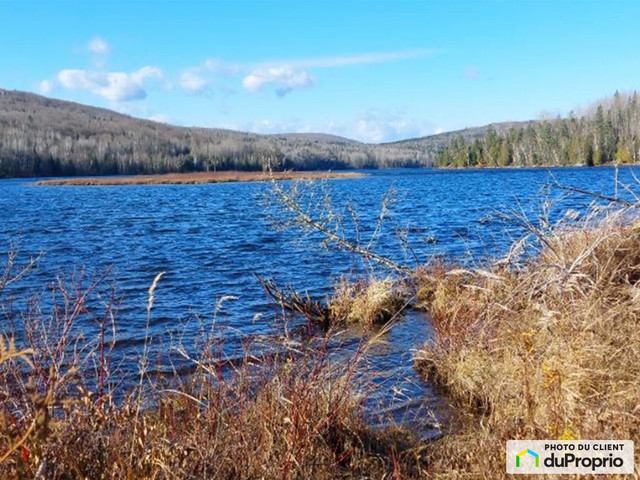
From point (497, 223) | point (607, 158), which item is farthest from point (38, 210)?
point (607, 158)

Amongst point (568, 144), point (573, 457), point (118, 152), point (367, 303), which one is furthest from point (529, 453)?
point (118, 152)

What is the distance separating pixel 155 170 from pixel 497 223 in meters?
129

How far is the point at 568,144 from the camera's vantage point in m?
111

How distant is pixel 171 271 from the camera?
16781 millimetres

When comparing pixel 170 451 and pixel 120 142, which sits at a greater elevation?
pixel 120 142

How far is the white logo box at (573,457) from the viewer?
356cm

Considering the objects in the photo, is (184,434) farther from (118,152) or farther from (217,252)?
(118,152)

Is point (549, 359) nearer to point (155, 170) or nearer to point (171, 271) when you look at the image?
point (171, 271)

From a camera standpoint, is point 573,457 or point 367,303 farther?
point 367,303

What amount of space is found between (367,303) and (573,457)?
7.52m

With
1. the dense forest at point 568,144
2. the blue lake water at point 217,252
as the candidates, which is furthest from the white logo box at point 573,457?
the dense forest at point 568,144

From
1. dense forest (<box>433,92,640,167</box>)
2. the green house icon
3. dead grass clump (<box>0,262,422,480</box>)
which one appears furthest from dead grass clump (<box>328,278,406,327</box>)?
dense forest (<box>433,92,640,167</box>)

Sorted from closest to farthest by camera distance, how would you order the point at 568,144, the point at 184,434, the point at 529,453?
the point at 529,453
the point at 184,434
the point at 568,144

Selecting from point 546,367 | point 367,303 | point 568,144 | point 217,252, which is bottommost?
point 217,252
